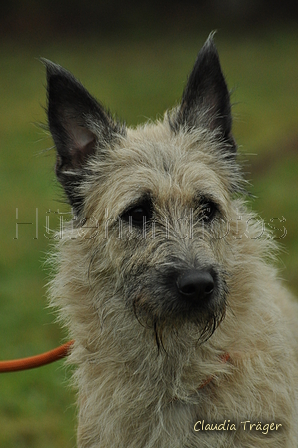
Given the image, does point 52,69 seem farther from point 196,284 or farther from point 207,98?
point 196,284

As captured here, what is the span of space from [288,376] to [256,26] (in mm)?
21059

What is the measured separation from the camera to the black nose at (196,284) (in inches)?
125

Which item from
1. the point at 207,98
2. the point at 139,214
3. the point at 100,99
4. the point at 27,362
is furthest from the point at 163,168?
the point at 100,99

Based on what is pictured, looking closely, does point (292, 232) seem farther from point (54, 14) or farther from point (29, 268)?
point (54, 14)

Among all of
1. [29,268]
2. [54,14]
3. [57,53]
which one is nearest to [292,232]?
[29,268]

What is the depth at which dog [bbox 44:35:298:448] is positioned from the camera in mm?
3436

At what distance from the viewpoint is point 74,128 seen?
3.95m

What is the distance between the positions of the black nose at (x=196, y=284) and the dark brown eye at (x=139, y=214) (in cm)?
54

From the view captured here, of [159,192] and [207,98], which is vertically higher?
[207,98]

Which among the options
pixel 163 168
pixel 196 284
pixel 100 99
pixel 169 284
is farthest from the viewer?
pixel 100 99

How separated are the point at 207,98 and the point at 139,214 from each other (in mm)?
991

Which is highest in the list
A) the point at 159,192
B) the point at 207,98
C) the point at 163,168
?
the point at 207,98

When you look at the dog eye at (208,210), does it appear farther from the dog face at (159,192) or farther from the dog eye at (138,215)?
the dog eye at (138,215)

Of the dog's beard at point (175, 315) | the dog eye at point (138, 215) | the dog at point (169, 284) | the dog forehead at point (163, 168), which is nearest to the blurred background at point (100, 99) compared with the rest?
the dog at point (169, 284)
